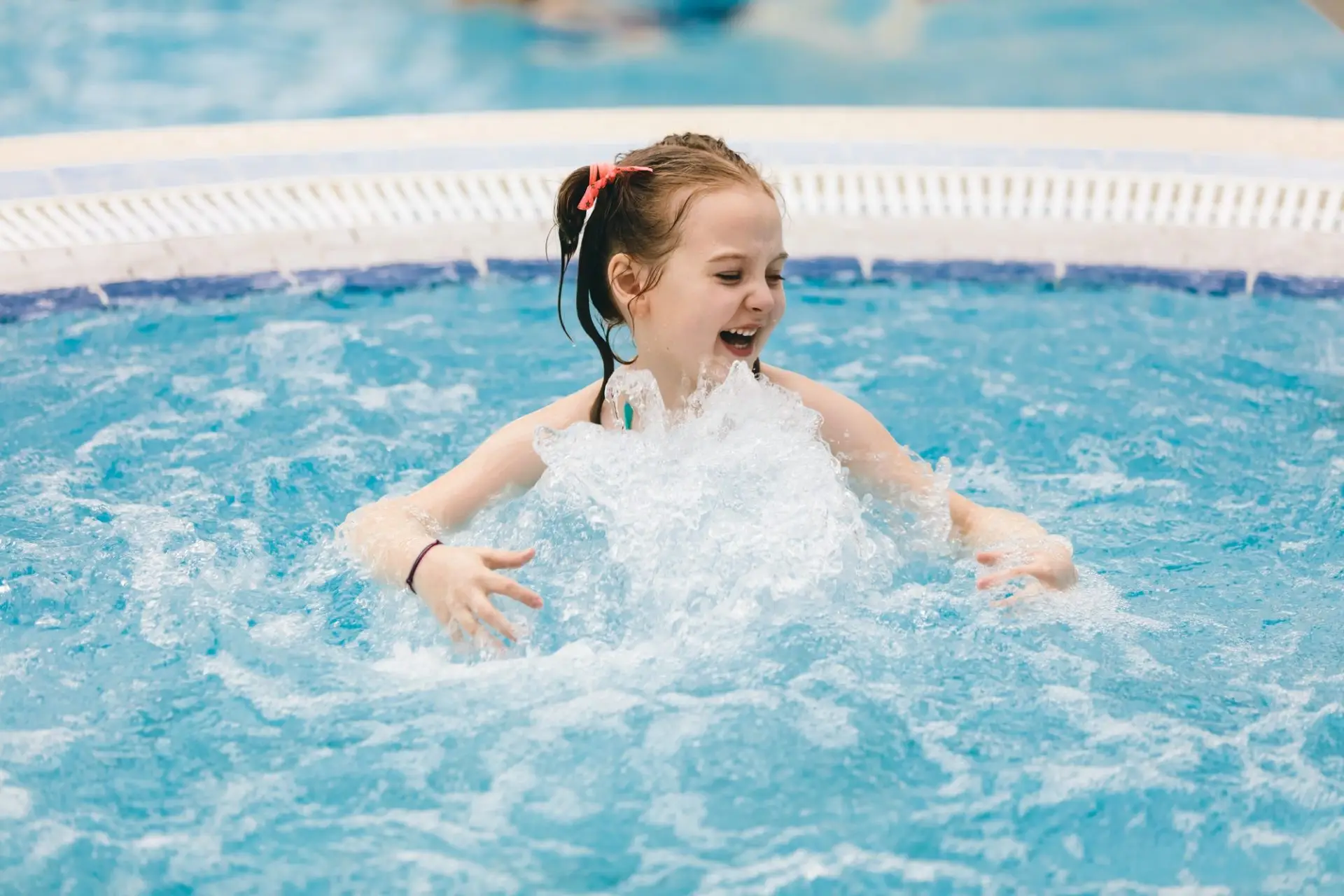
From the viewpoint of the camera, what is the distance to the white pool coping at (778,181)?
4.96 metres

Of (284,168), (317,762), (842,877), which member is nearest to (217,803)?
(317,762)

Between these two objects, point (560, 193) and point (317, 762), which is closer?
point (317, 762)

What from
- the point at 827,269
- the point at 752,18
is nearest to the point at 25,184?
the point at 827,269

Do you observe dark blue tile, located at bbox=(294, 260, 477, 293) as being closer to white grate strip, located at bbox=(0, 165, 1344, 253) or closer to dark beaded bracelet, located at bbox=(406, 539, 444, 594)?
white grate strip, located at bbox=(0, 165, 1344, 253)

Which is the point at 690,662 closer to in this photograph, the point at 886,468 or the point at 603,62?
the point at 886,468

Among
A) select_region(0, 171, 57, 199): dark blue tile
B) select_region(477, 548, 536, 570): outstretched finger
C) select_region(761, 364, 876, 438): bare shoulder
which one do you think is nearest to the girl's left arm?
select_region(761, 364, 876, 438): bare shoulder

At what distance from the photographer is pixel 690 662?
2682mm

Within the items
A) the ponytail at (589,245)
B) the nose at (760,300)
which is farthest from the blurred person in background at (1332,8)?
the ponytail at (589,245)

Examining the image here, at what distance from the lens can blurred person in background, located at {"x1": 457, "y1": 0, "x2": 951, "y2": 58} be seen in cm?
1007

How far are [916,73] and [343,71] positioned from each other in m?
3.93

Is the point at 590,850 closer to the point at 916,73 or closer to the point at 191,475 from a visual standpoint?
the point at 191,475

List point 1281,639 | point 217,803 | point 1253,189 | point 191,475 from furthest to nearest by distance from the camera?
point 1253,189, point 191,475, point 1281,639, point 217,803

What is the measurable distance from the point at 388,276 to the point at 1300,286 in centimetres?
315

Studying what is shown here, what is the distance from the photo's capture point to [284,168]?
18.6 ft
